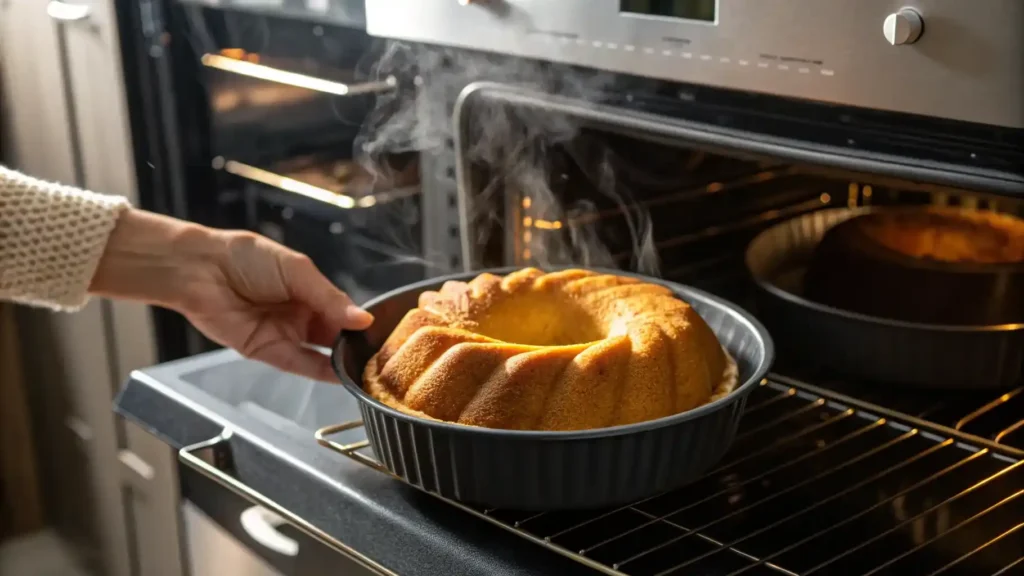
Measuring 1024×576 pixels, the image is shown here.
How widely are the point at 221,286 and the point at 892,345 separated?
626mm

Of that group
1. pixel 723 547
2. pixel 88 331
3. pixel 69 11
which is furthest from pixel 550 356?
pixel 88 331

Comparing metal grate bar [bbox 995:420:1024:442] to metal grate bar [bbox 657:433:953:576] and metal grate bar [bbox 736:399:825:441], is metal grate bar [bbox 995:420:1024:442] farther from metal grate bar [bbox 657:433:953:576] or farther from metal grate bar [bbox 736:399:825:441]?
metal grate bar [bbox 736:399:825:441]

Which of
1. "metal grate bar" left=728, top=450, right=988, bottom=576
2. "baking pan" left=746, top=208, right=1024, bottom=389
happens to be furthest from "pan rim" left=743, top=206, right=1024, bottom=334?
"metal grate bar" left=728, top=450, right=988, bottom=576

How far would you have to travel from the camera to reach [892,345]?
0.89 metres

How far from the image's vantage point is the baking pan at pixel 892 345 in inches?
34.3

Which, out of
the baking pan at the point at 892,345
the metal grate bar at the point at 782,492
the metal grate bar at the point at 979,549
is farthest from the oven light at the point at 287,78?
the metal grate bar at the point at 979,549

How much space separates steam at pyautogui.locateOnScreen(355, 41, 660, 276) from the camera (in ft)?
3.26

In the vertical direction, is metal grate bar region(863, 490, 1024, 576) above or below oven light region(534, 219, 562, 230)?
below

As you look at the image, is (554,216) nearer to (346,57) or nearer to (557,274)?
(557,274)

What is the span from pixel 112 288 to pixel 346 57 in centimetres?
44

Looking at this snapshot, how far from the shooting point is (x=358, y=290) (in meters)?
1.36

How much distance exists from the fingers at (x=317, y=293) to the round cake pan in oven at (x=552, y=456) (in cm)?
16

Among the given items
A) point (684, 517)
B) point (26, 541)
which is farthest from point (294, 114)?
point (26, 541)

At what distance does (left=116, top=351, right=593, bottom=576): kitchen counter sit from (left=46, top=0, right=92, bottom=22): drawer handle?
0.64m
